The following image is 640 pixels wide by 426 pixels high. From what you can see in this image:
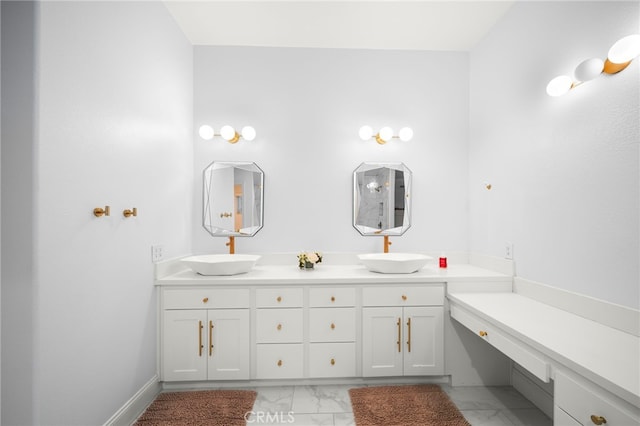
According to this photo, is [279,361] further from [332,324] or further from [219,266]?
[219,266]

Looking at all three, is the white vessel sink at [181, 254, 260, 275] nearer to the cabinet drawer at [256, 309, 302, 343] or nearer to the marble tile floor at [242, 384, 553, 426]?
the cabinet drawer at [256, 309, 302, 343]

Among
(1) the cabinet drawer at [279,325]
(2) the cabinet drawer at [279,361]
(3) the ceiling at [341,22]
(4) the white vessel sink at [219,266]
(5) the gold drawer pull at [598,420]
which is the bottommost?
(2) the cabinet drawer at [279,361]

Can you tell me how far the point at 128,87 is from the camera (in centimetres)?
170

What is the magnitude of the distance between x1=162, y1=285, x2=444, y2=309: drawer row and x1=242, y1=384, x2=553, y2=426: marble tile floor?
1.87 ft

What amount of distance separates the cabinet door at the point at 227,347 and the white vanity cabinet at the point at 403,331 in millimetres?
839

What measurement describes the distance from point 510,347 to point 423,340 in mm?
714

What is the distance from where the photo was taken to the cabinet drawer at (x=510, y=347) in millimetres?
1245

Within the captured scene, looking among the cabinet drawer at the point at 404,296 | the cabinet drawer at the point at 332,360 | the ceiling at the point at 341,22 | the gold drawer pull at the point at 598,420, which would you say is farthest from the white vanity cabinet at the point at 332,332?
the ceiling at the point at 341,22

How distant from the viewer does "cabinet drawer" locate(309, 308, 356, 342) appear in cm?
205

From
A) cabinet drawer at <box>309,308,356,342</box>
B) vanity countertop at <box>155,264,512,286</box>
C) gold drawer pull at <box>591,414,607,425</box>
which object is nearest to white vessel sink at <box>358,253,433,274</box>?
vanity countertop at <box>155,264,512,286</box>

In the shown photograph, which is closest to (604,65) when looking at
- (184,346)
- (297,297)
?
(297,297)

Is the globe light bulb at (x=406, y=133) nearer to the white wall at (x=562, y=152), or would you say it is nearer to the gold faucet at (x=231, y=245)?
the white wall at (x=562, y=152)

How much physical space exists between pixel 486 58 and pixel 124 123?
262 centimetres

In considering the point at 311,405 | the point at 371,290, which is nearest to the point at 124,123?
the point at 371,290
